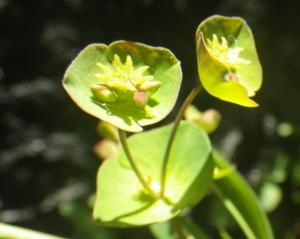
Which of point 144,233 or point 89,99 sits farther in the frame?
point 144,233

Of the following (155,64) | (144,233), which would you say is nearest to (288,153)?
(144,233)

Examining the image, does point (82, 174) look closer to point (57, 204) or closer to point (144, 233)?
point (57, 204)

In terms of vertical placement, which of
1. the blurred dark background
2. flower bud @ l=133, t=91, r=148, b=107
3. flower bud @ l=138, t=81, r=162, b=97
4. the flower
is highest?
the flower

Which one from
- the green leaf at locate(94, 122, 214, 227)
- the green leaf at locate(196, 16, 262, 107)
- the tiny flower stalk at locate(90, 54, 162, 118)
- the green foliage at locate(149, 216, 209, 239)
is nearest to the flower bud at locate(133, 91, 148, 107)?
the tiny flower stalk at locate(90, 54, 162, 118)

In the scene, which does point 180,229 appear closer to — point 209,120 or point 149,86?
point 209,120

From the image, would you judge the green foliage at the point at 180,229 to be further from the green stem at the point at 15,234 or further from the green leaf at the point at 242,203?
the green stem at the point at 15,234

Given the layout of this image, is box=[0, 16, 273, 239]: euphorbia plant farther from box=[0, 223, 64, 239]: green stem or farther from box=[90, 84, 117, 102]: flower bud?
box=[0, 223, 64, 239]: green stem

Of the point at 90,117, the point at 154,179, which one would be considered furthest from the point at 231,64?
the point at 90,117
